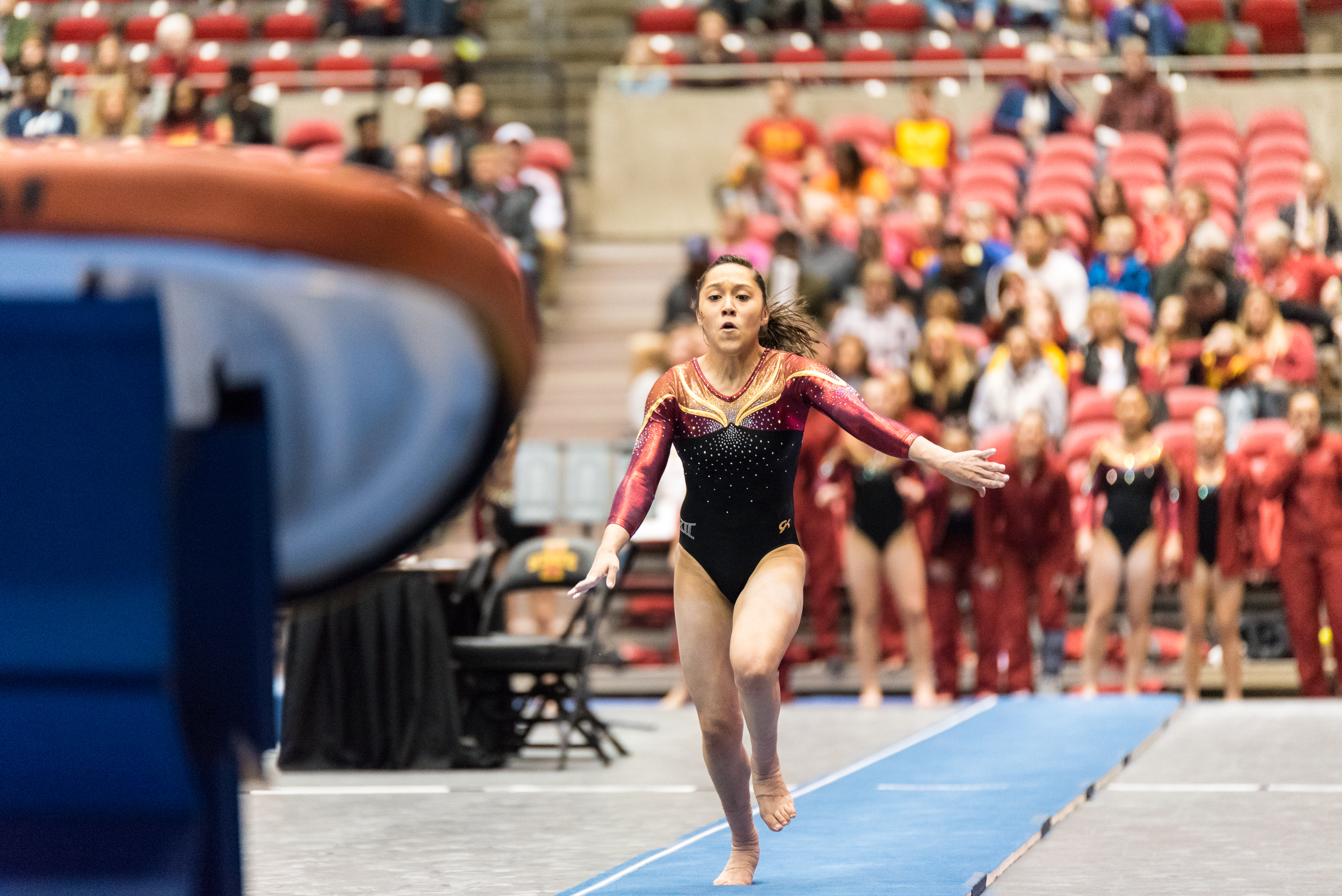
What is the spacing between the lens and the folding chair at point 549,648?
27.2 feet

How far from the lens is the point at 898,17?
17.2 m

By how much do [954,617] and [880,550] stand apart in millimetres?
735

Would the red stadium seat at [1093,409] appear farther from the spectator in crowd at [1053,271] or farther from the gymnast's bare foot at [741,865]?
the gymnast's bare foot at [741,865]

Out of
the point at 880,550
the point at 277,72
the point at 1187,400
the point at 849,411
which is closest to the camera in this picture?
the point at 849,411

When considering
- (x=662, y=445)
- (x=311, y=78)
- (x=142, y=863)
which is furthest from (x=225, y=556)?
(x=311, y=78)

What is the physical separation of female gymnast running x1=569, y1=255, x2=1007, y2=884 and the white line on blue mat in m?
0.36

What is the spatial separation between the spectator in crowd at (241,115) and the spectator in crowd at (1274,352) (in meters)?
6.65

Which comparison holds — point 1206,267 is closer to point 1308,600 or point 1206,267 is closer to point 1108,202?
point 1108,202

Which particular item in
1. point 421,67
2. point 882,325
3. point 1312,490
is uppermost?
point 421,67

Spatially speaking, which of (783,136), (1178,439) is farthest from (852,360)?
(783,136)

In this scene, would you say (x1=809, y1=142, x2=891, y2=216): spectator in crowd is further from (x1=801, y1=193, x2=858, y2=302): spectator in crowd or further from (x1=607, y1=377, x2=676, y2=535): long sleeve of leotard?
(x1=607, y1=377, x2=676, y2=535): long sleeve of leotard

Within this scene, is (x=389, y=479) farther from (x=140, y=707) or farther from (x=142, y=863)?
(x=142, y=863)

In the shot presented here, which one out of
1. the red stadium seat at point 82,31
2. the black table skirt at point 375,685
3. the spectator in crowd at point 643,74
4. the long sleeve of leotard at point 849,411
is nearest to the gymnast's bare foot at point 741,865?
the long sleeve of leotard at point 849,411

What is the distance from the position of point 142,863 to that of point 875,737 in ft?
21.4
